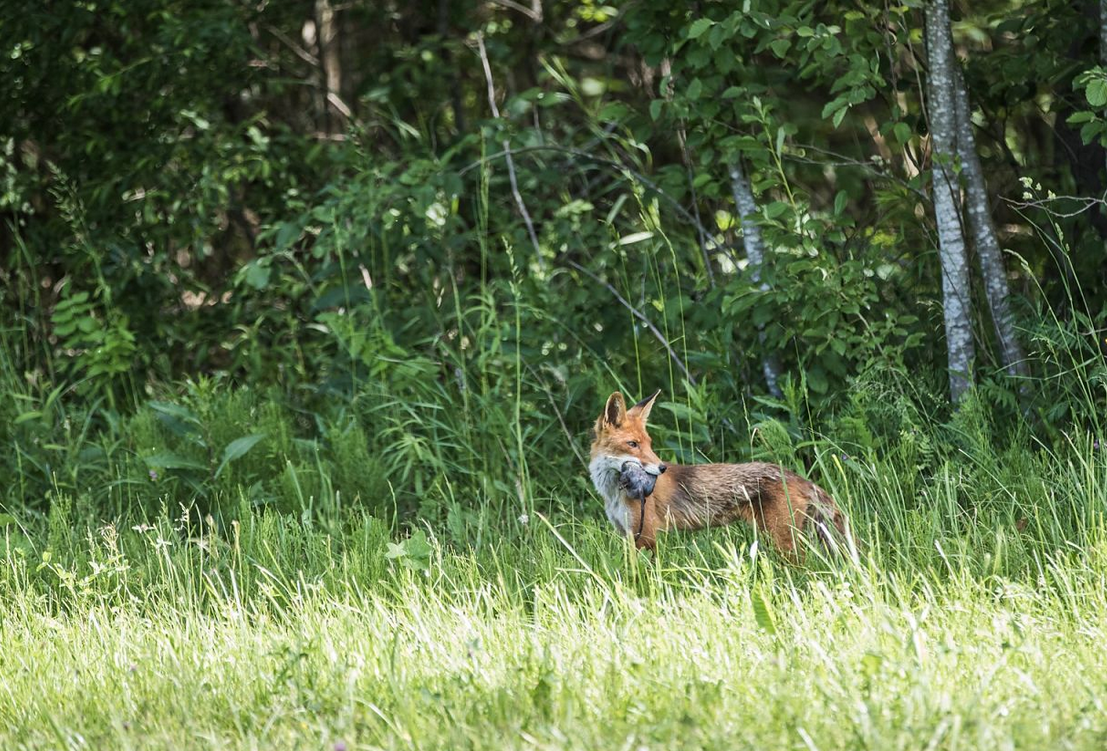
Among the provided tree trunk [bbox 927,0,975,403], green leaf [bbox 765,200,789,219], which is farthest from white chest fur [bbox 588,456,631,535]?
tree trunk [bbox 927,0,975,403]

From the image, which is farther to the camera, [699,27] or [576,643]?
[699,27]

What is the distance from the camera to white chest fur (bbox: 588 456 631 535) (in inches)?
212

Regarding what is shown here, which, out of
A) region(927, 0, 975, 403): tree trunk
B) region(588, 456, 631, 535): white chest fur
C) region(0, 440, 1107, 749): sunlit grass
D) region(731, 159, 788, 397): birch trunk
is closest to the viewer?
region(0, 440, 1107, 749): sunlit grass

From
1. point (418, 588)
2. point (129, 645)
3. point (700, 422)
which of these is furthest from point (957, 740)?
point (700, 422)

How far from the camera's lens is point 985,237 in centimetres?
643

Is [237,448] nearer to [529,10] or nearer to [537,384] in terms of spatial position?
[537,384]

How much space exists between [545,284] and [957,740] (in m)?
4.69

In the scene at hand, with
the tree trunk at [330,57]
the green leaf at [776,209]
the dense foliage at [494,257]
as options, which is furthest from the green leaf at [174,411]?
the tree trunk at [330,57]

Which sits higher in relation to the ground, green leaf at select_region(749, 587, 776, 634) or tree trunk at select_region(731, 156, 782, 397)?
tree trunk at select_region(731, 156, 782, 397)

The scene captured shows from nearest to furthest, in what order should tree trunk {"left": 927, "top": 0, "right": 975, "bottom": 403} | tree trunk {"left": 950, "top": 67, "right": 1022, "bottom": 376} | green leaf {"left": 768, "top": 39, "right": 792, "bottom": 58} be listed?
1. green leaf {"left": 768, "top": 39, "right": 792, "bottom": 58}
2. tree trunk {"left": 927, "top": 0, "right": 975, "bottom": 403}
3. tree trunk {"left": 950, "top": 67, "right": 1022, "bottom": 376}

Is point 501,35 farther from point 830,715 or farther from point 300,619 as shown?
point 830,715

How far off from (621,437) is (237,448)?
7.31 feet

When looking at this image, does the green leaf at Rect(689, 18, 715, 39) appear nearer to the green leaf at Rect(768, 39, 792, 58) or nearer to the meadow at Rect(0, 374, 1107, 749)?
the green leaf at Rect(768, 39, 792, 58)

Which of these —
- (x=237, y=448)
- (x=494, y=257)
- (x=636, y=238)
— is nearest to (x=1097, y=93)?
(x=636, y=238)
